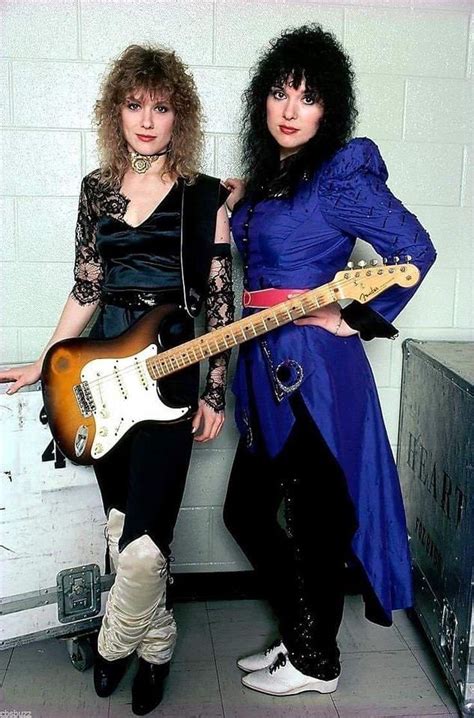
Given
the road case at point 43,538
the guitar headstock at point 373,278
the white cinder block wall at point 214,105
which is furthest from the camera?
the white cinder block wall at point 214,105

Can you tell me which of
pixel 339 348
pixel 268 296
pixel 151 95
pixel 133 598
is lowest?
pixel 133 598

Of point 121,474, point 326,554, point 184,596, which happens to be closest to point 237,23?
point 121,474

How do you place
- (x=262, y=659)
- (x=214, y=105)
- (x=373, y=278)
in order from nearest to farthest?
(x=373, y=278), (x=262, y=659), (x=214, y=105)

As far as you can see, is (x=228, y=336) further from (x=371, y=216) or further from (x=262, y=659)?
(x=262, y=659)

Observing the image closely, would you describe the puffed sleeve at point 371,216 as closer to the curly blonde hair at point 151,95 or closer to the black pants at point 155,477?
the curly blonde hair at point 151,95

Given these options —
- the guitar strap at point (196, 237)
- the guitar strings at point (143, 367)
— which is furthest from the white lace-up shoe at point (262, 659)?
the guitar strap at point (196, 237)

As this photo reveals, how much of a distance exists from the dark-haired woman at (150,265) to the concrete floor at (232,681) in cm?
16

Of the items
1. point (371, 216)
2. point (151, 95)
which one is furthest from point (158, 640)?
point (151, 95)

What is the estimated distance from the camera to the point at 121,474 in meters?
1.97

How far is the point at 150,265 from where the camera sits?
1.86 m

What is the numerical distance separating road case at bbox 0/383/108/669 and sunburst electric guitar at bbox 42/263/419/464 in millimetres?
169

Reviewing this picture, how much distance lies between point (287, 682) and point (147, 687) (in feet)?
1.18

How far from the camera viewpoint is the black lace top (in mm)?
1855

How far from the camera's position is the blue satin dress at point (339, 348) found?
1.79 metres
